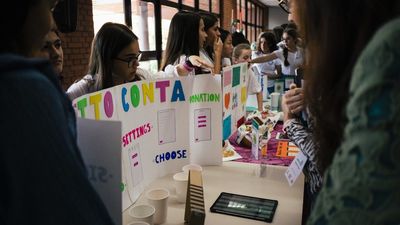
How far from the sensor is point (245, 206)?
1.18 meters

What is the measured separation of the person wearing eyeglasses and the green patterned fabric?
5.10 feet

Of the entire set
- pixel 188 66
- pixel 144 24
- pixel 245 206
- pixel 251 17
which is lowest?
pixel 245 206

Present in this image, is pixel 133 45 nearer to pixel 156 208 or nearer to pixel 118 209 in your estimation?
pixel 156 208

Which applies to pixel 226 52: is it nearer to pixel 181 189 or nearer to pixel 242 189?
pixel 242 189

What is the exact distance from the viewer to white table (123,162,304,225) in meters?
1.11

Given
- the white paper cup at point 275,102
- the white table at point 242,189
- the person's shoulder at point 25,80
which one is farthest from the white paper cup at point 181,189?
the white paper cup at point 275,102

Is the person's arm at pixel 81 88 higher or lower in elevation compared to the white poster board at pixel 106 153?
higher

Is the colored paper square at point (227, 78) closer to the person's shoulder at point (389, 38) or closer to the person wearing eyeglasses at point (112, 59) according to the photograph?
the person wearing eyeglasses at point (112, 59)

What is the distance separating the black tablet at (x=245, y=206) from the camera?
112 cm

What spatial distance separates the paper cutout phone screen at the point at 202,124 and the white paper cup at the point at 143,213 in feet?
1.80

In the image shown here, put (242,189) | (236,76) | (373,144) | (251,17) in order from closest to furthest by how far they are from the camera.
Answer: (373,144) → (242,189) → (236,76) → (251,17)

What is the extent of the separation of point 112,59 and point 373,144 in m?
1.63

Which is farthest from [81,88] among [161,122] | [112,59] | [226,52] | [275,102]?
[226,52]

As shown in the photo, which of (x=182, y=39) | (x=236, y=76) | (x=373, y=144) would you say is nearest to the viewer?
(x=373, y=144)
